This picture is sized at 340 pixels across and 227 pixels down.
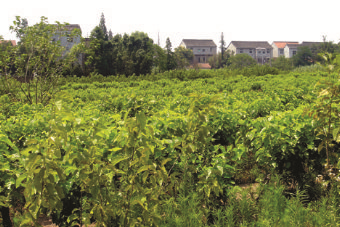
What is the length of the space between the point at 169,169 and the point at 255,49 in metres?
90.0

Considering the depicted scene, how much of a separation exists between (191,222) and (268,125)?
4.54 feet

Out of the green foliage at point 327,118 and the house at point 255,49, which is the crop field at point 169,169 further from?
the house at point 255,49

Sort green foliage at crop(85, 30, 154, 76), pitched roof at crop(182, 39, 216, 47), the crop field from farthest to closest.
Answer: pitched roof at crop(182, 39, 216, 47) → green foliage at crop(85, 30, 154, 76) → the crop field

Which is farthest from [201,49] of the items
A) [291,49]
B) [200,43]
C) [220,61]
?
[291,49]

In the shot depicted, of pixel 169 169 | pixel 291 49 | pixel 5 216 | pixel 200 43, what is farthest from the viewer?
pixel 200 43

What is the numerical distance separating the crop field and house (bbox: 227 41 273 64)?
86.6 m

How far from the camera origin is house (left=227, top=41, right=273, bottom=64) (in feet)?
284

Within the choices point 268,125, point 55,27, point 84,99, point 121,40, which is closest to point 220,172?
point 268,125

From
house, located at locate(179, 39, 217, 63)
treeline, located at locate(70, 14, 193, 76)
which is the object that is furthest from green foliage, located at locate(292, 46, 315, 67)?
treeline, located at locate(70, 14, 193, 76)

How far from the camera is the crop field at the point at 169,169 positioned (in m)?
2.00

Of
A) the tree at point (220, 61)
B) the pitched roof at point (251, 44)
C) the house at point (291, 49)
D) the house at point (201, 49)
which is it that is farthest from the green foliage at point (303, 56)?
the house at point (201, 49)

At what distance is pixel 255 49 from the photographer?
8731 cm

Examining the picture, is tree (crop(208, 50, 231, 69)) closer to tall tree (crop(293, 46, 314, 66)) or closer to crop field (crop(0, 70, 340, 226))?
tall tree (crop(293, 46, 314, 66))

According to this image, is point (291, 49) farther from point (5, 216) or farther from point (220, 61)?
point (5, 216)
